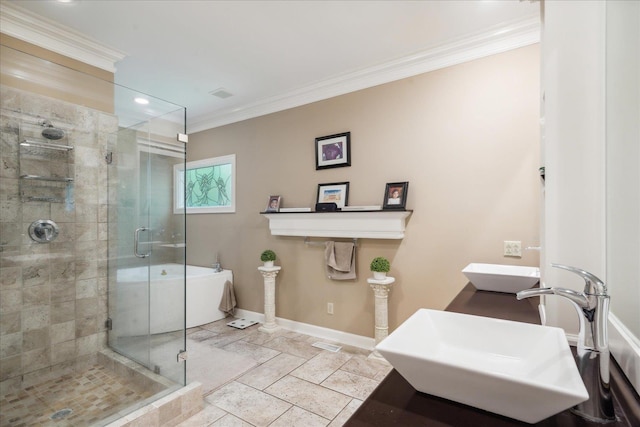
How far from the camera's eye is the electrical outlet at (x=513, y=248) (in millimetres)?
2312

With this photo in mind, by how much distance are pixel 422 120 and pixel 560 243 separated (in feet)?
6.35

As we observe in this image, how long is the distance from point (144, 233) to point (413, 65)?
270cm

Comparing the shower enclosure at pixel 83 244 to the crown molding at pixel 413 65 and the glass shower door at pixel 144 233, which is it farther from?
the crown molding at pixel 413 65

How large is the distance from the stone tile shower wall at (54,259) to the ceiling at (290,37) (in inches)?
26.1

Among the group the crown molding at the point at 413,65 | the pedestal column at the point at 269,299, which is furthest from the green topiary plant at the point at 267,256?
the crown molding at the point at 413,65

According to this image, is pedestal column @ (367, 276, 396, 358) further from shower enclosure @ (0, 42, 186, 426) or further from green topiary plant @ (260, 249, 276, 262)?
shower enclosure @ (0, 42, 186, 426)

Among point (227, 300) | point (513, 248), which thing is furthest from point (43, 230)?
point (513, 248)

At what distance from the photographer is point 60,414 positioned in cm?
182

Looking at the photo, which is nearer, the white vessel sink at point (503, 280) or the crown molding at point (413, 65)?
the white vessel sink at point (503, 280)

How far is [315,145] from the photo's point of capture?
10.9 ft

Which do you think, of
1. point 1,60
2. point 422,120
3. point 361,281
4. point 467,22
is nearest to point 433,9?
point 467,22

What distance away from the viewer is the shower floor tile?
1790 mm

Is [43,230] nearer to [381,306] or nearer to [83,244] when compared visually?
[83,244]

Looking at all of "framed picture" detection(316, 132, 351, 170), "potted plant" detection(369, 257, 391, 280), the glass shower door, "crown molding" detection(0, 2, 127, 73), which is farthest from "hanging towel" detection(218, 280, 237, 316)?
"crown molding" detection(0, 2, 127, 73)
